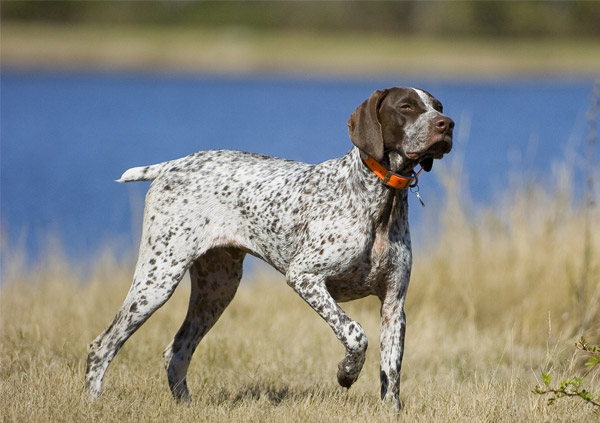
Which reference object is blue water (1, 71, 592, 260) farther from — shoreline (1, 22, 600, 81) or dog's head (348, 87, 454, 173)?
dog's head (348, 87, 454, 173)

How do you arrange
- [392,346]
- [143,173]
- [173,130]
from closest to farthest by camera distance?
[392,346]
[143,173]
[173,130]

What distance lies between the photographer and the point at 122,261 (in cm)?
968

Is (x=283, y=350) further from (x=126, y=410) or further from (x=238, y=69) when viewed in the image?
(x=238, y=69)

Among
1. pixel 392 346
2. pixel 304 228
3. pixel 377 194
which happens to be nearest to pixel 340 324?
pixel 392 346

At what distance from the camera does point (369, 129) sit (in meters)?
4.77

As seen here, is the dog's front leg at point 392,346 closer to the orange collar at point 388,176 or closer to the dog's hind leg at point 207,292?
the orange collar at point 388,176

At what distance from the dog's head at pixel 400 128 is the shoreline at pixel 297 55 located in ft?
99.1

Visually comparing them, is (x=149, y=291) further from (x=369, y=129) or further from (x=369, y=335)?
(x=369, y=335)

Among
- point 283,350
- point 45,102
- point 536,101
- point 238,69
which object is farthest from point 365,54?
point 283,350

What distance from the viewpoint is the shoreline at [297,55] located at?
3556cm

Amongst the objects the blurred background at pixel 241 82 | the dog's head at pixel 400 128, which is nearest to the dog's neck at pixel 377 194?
the dog's head at pixel 400 128

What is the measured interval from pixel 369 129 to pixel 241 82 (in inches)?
1321

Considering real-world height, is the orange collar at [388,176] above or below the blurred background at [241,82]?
above

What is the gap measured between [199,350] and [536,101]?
1022 inches
